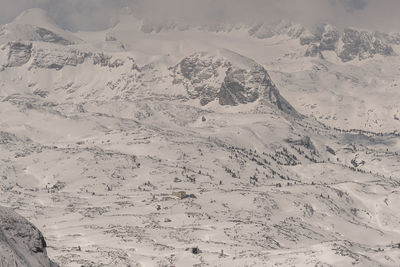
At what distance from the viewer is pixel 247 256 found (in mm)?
168750

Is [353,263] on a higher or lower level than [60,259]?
higher

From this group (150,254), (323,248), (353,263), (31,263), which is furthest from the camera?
(150,254)

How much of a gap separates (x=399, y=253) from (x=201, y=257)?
49933mm

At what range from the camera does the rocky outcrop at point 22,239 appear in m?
83.8

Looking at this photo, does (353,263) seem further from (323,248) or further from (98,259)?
(98,259)

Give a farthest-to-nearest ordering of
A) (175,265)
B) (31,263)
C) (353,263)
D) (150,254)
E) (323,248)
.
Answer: (150,254), (175,265), (323,248), (353,263), (31,263)

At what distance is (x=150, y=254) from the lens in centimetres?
19388

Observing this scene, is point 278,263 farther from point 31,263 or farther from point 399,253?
point 31,263

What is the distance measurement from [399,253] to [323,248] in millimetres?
26460

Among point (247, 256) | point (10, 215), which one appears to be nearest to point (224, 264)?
point (247, 256)

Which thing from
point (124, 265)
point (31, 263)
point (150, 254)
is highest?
point (31, 263)

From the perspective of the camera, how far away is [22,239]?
88.4 m

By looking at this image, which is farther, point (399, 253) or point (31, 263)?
point (399, 253)

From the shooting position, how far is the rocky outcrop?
83750 mm
